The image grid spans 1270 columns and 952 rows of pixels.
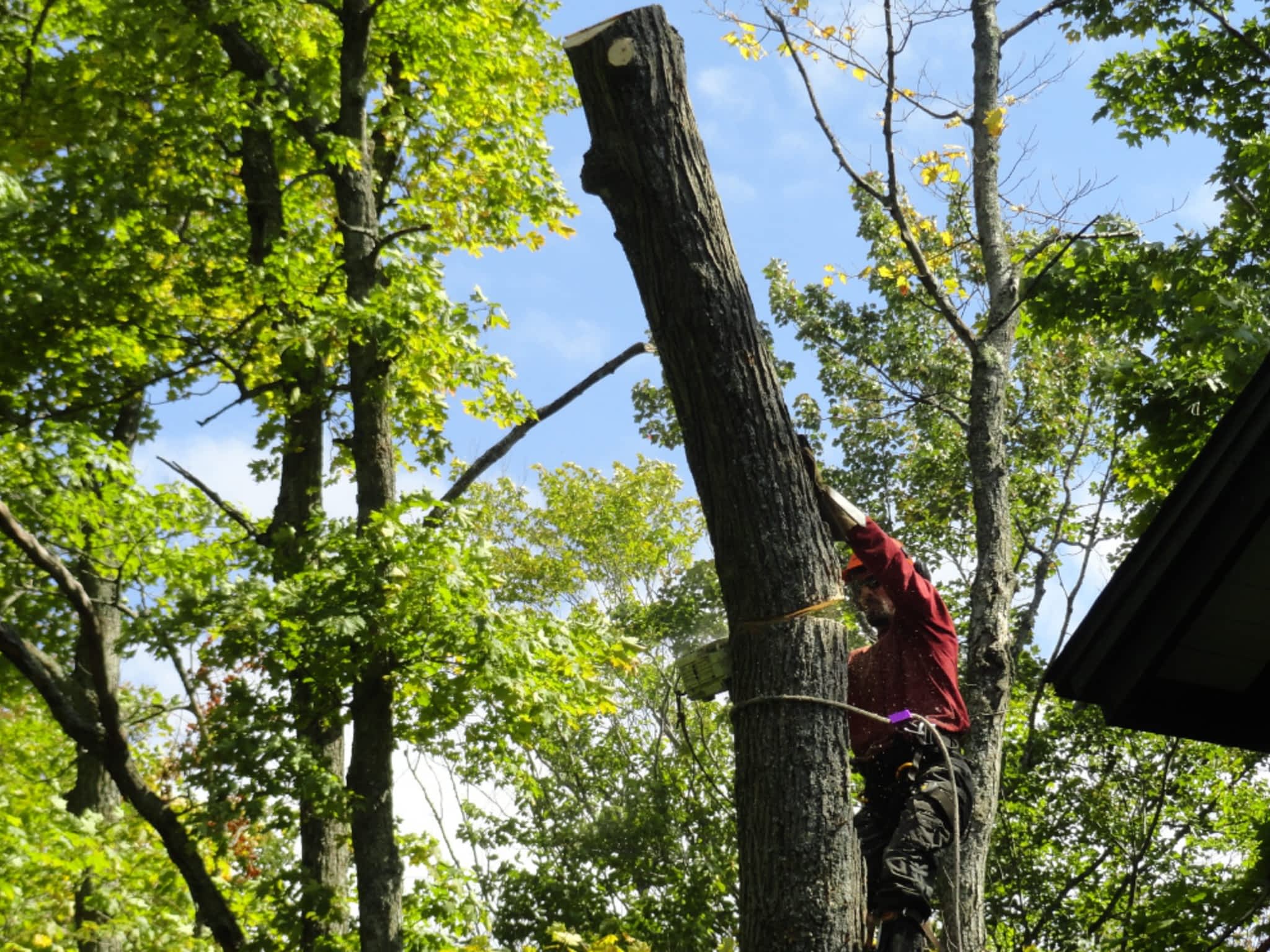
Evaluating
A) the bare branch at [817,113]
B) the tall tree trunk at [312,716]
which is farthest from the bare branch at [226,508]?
the bare branch at [817,113]

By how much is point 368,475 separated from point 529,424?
1.26 metres

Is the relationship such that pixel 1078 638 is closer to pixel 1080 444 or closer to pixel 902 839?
pixel 902 839

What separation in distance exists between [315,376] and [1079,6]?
6805mm

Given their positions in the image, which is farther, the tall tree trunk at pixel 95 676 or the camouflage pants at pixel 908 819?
the tall tree trunk at pixel 95 676

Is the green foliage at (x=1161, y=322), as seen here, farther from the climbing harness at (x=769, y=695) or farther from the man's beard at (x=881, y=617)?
the climbing harness at (x=769, y=695)

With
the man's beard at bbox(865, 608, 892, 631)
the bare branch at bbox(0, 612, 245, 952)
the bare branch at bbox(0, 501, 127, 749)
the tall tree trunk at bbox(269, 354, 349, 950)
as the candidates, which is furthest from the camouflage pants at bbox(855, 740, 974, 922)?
the bare branch at bbox(0, 501, 127, 749)

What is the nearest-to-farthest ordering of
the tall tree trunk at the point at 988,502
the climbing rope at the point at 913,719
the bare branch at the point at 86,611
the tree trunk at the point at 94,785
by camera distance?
the climbing rope at the point at 913,719 < the tall tree trunk at the point at 988,502 < the bare branch at the point at 86,611 < the tree trunk at the point at 94,785

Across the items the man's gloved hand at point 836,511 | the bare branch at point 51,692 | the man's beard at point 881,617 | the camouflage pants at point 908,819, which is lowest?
the camouflage pants at point 908,819

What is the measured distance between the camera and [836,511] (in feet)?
13.5

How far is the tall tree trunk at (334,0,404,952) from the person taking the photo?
740 cm

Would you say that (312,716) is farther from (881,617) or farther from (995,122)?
(995,122)

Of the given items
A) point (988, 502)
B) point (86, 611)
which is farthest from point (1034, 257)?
point (86, 611)

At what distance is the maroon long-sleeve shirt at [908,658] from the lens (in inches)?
173

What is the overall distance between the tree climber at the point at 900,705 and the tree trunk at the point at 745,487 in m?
0.58
